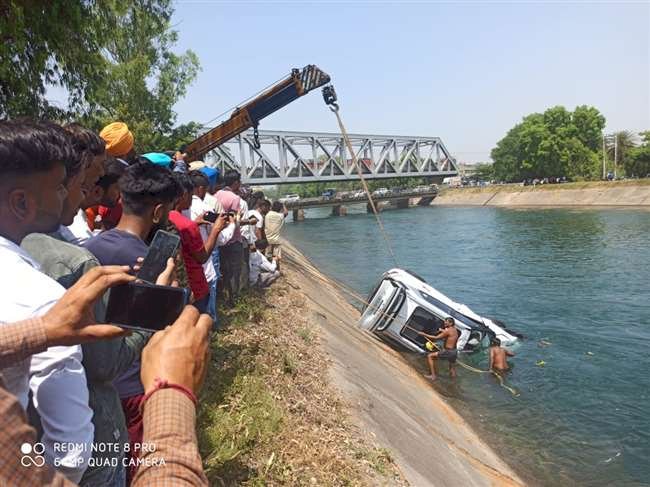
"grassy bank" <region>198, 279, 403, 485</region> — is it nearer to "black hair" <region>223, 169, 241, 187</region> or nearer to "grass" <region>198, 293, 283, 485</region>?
"grass" <region>198, 293, 283, 485</region>

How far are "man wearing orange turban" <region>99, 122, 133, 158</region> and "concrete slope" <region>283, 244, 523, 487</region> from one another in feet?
11.4

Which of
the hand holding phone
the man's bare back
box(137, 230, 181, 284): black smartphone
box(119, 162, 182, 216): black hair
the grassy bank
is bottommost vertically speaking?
the man's bare back

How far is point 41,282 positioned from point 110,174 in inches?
78.4

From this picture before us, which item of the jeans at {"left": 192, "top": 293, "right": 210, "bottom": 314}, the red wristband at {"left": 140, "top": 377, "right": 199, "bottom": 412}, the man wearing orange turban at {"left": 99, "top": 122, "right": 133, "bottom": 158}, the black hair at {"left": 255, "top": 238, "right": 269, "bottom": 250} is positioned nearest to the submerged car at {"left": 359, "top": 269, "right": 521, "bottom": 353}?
the black hair at {"left": 255, "top": 238, "right": 269, "bottom": 250}

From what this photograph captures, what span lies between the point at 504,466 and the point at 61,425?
6862 mm

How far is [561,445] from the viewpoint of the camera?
24.3 feet

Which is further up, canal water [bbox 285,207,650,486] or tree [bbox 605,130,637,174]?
tree [bbox 605,130,637,174]

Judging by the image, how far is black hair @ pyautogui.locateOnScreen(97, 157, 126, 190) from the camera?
3.11m

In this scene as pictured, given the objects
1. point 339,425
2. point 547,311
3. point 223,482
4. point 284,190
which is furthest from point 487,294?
point 284,190

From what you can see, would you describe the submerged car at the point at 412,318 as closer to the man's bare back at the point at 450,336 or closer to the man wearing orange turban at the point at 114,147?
the man's bare back at the point at 450,336

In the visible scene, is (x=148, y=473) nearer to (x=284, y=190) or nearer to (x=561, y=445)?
(x=561, y=445)

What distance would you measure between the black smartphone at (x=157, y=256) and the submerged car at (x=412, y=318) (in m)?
8.92

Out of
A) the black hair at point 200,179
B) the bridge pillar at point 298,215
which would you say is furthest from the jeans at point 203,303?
the bridge pillar at point 298,215

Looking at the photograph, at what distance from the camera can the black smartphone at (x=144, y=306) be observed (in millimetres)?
1403
